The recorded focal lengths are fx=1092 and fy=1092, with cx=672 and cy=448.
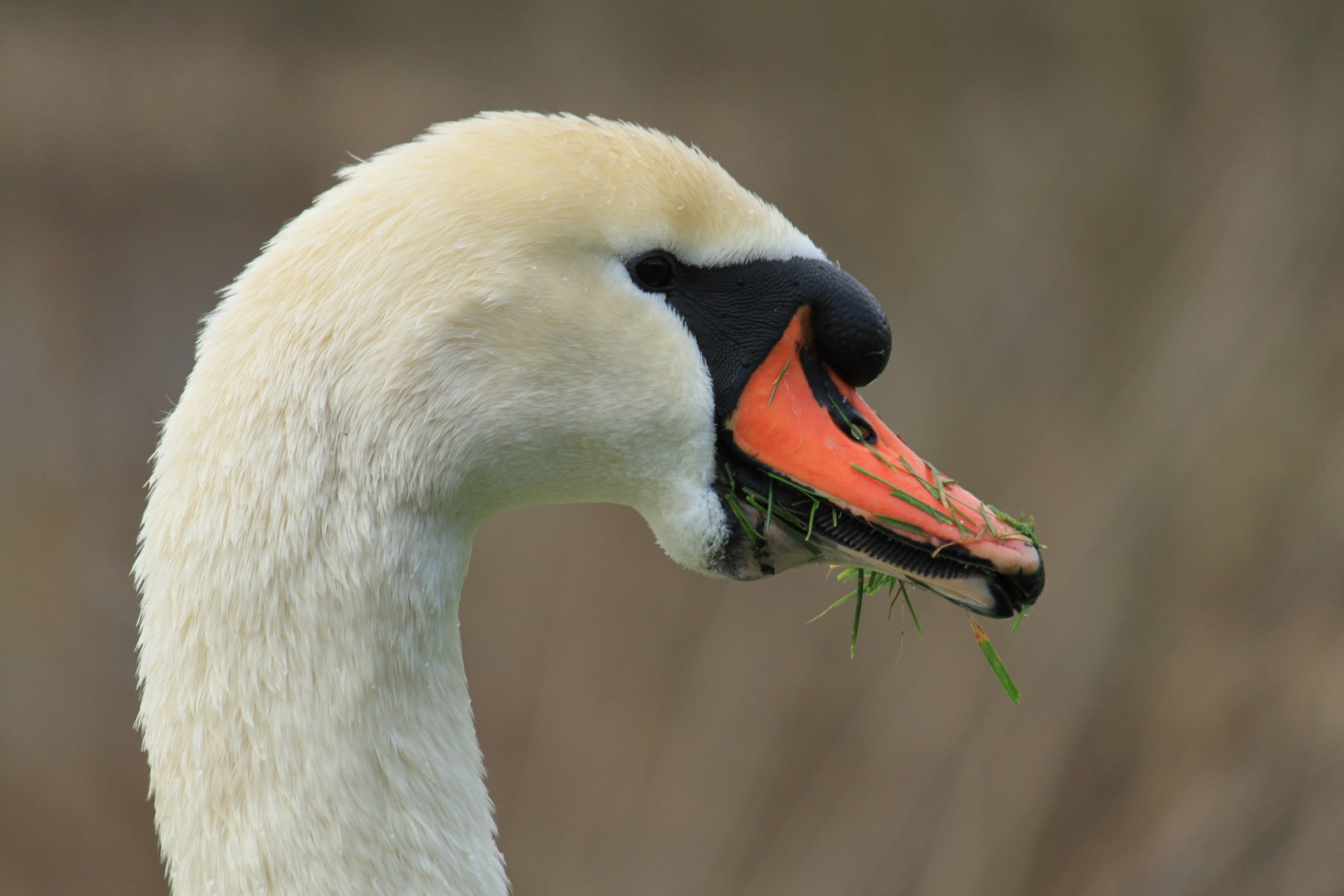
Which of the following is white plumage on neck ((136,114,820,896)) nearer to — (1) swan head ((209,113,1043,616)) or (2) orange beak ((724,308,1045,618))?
(1) swan head ((209,113,1043,616))

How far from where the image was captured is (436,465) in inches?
51.7

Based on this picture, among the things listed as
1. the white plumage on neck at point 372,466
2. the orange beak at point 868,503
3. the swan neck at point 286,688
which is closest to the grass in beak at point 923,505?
the orange beak at point 868,503

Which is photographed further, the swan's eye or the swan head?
the swan's eye

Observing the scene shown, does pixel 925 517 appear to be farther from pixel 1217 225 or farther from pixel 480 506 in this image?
pixel 1217 225

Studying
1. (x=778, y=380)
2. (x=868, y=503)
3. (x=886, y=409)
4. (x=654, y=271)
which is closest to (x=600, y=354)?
(x=654, y=271)

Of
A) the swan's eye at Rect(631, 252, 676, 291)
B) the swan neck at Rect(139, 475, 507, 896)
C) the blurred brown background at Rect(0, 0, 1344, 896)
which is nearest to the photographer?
the swan neck at Rect(139, 475, 507, 896)

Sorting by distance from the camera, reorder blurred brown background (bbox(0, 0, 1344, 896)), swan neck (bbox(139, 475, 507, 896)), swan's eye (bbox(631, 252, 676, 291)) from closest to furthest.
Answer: swan neck (bbox(139, 475, 507, 896)) < swan's eye (bbox(631, 252, 676, 291)) < blurred brown background (bbox(0, 0, 1344, 896))

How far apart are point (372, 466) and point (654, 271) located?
0.44 metres

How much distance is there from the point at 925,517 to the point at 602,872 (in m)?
4.05

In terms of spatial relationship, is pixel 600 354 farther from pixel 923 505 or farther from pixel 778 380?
pixel 923 505

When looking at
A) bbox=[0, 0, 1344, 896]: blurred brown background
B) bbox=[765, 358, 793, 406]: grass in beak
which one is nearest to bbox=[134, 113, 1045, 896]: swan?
bbox=[765, 358, 793, 406]: grass in beak

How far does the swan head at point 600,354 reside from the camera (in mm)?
1295

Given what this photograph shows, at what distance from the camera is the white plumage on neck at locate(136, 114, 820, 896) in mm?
1287

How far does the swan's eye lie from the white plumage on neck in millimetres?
27
